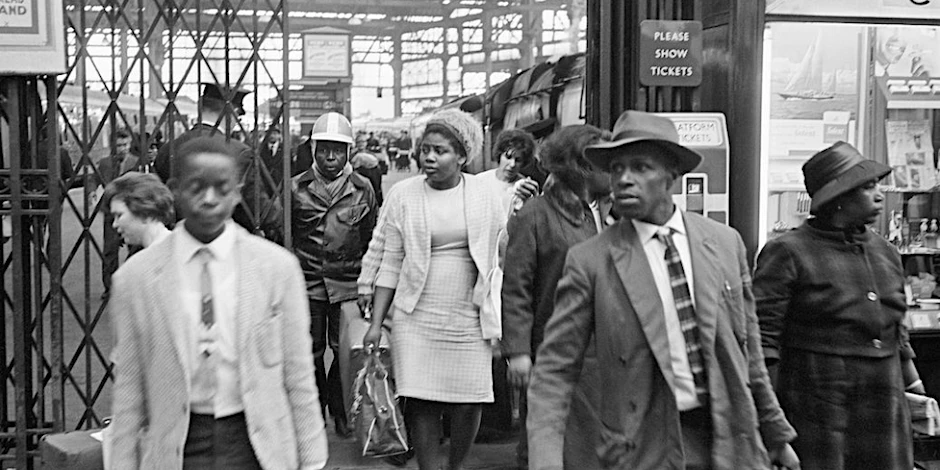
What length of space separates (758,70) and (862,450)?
2.44 meters

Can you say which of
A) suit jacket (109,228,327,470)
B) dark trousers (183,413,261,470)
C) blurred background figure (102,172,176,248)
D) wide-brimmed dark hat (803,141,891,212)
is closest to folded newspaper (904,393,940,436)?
wide-brimmed dark hat (803,141,891,212)

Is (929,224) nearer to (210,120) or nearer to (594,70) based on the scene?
(594,70)

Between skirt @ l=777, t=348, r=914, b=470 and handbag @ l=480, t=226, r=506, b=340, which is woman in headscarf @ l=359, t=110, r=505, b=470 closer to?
handbag @ l=480, t=226, r=506, b=340

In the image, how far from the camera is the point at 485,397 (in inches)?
245

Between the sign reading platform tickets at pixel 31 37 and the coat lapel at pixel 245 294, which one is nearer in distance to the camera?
the coat lapel at pixel 245 294

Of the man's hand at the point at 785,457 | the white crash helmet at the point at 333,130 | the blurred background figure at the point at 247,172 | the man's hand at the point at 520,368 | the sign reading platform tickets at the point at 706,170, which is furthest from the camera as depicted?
the white crash helmet at the point at 333,130

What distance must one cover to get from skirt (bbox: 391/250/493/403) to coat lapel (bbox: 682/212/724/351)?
7.89 feet

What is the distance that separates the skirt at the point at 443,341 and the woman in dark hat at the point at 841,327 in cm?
157

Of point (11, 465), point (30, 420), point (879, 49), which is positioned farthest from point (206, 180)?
point (879, 49)

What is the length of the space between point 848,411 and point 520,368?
4.42ft

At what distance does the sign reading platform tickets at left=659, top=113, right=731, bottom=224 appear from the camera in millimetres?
6598

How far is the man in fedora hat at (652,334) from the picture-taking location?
364cm

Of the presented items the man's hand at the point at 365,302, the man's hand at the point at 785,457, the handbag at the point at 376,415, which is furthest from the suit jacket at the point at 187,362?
the handbag at the point at 376,415

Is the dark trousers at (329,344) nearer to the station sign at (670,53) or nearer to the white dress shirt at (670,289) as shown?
the station sign at (670,53)
